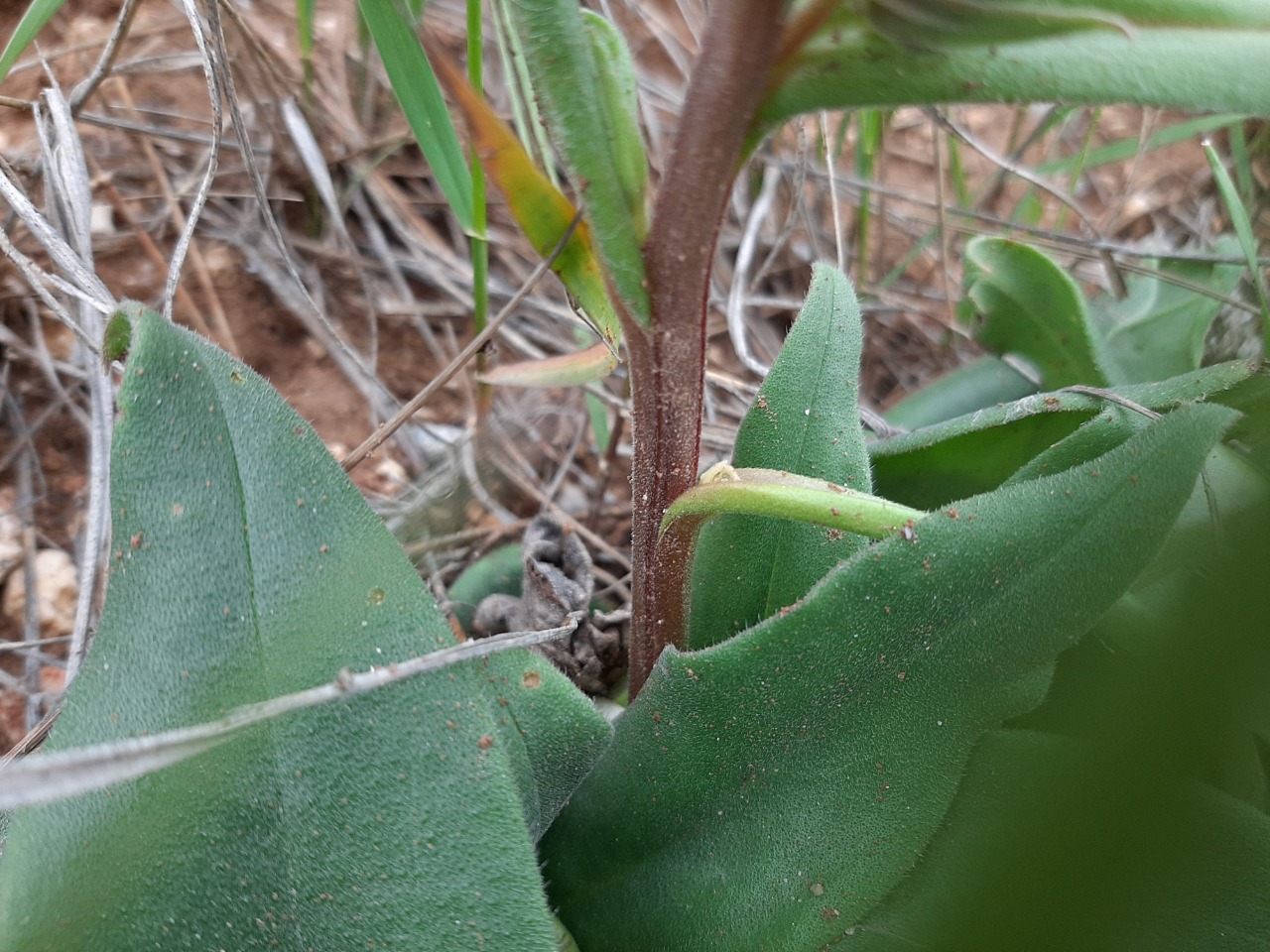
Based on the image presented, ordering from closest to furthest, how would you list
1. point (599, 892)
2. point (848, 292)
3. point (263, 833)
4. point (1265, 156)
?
point (263, 833), point (599, 892), point (848, 292), point (1265, 156)

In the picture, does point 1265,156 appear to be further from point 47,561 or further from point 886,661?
point 47,561

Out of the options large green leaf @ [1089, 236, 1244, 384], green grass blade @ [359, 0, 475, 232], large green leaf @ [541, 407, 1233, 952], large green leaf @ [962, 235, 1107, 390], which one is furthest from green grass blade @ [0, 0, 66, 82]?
large green leaf @ [1089, 236, 1244, 384]

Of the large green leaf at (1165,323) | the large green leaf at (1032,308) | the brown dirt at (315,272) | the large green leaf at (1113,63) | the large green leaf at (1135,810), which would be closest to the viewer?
the large green leaf at (1135,810)

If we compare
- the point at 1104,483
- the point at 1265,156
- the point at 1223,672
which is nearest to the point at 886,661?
the point at 1104,483

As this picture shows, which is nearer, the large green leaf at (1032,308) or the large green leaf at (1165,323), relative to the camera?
the large green leaf at (1032,308)

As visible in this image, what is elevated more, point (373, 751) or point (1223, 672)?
point (1223, 672)

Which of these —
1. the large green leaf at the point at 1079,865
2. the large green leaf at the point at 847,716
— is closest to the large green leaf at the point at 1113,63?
the large green leaf at the point at 847,716

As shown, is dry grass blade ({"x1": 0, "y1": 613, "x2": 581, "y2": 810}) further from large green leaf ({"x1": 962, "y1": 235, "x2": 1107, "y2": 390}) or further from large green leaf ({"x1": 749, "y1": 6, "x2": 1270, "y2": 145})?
large green leaf ({"x1": 962, "y1": 235, "x2": 1107, "y2": 390})

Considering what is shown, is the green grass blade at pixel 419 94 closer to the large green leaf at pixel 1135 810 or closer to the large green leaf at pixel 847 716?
the large green leaf at pixel 847 716
